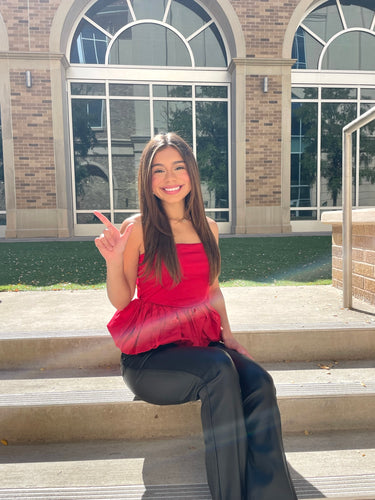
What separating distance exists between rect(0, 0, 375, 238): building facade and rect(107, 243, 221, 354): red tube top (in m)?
9.29

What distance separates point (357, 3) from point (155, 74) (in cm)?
631

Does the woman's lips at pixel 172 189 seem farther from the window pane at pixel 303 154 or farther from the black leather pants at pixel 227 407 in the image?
the window pane at pixel 303 154

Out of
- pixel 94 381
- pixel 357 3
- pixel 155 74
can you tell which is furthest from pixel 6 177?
pixel 357 3

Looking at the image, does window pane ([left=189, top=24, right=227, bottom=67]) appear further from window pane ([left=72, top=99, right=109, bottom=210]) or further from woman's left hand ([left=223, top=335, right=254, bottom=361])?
woman's left hand ([left=223, top=335, right=254, bottom=361])

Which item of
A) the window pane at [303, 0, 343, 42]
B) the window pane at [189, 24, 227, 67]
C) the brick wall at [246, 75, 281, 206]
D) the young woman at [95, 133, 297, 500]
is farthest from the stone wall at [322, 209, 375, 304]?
the window pane at [303, 0, 343, 42]

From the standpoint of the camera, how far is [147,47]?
11.1 m

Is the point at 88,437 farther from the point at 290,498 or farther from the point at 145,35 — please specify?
the point at 145,35

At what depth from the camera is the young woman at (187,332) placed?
4.91 ft

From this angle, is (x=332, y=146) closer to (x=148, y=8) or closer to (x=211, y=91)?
(x=211, y=91)

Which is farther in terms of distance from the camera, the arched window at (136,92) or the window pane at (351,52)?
the window pane at (351,52)

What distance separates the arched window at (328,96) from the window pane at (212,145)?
1.98 meters

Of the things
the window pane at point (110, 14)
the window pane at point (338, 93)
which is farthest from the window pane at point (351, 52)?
the window pane at point (110, 14)

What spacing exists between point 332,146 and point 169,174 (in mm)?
10982

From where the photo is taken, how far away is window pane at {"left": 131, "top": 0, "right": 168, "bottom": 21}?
36.3ft
